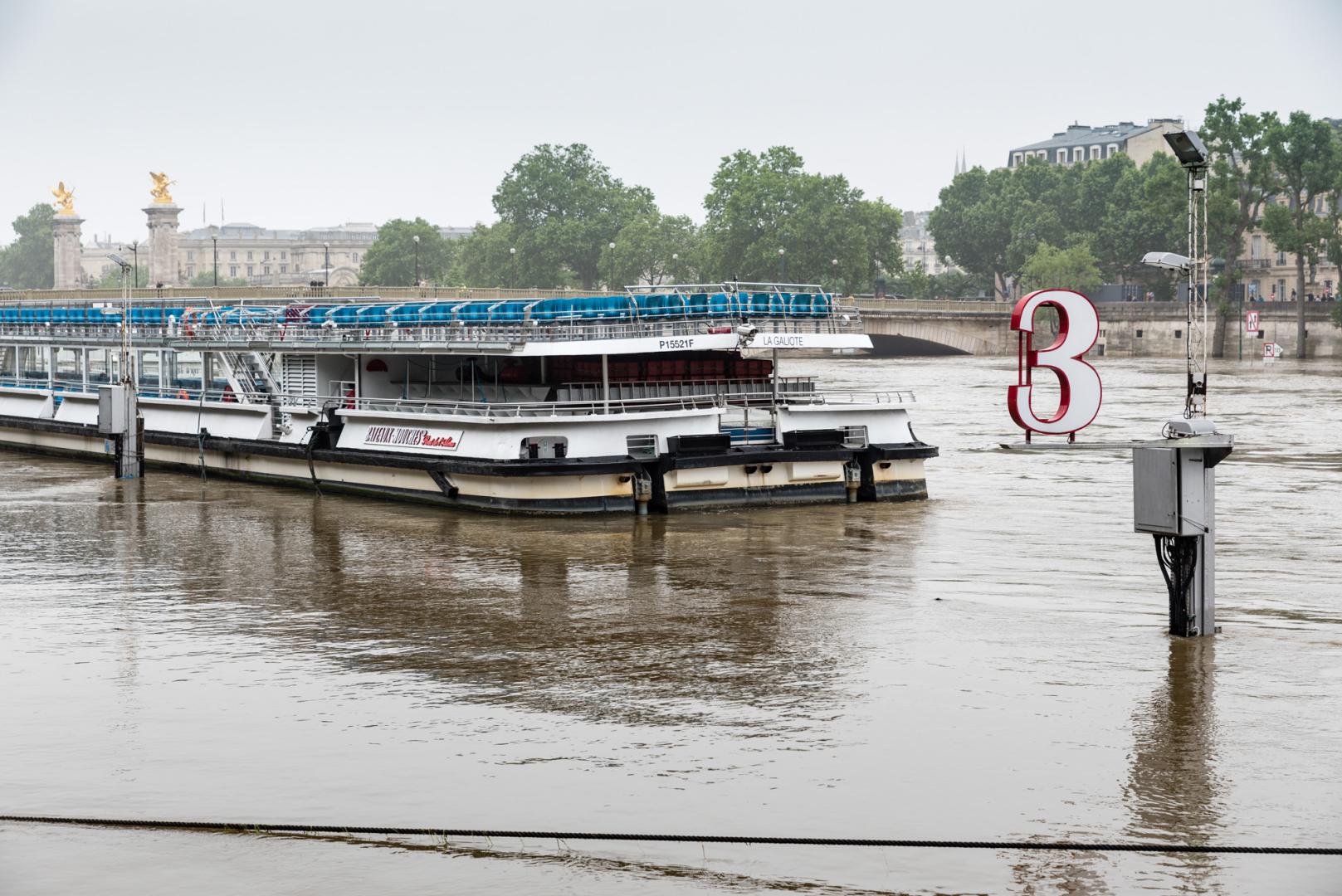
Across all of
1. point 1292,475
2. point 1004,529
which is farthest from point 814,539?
point 1292,475

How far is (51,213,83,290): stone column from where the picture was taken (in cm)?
19012

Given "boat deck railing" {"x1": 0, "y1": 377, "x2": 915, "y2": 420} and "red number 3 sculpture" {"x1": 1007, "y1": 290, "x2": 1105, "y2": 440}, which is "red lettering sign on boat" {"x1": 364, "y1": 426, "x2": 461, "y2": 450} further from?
"red number 3 sculpture" {"x1": 1007, "y1": 290, "x2": 1105, "y2": 440}

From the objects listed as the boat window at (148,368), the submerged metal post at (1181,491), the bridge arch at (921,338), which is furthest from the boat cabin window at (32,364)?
the bridge arch at (921,338)

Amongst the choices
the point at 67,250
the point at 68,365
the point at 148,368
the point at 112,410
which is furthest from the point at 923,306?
the point at 67,250

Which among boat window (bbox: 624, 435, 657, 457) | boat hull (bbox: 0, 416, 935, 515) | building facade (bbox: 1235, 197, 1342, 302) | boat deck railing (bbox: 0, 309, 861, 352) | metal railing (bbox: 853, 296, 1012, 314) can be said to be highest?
building facade (bbox: 1235, 197, 1342, 302)

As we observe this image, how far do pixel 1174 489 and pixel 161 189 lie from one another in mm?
165411

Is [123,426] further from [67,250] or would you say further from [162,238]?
[67,250]

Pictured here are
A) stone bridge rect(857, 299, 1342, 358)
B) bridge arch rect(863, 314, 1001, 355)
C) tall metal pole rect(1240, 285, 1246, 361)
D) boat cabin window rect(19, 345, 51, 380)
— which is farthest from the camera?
bridge arch rect(863, 314, 1001, 355)

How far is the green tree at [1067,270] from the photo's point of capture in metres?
147

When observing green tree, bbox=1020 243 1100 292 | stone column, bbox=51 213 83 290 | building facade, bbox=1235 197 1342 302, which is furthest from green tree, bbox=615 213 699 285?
stone column, bbox=51 213 83 290

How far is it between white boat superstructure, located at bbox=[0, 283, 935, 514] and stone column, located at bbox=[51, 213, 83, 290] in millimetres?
154269

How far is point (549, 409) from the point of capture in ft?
122

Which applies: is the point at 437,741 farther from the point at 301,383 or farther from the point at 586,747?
the point at 301,383

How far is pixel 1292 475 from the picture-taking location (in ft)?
142
